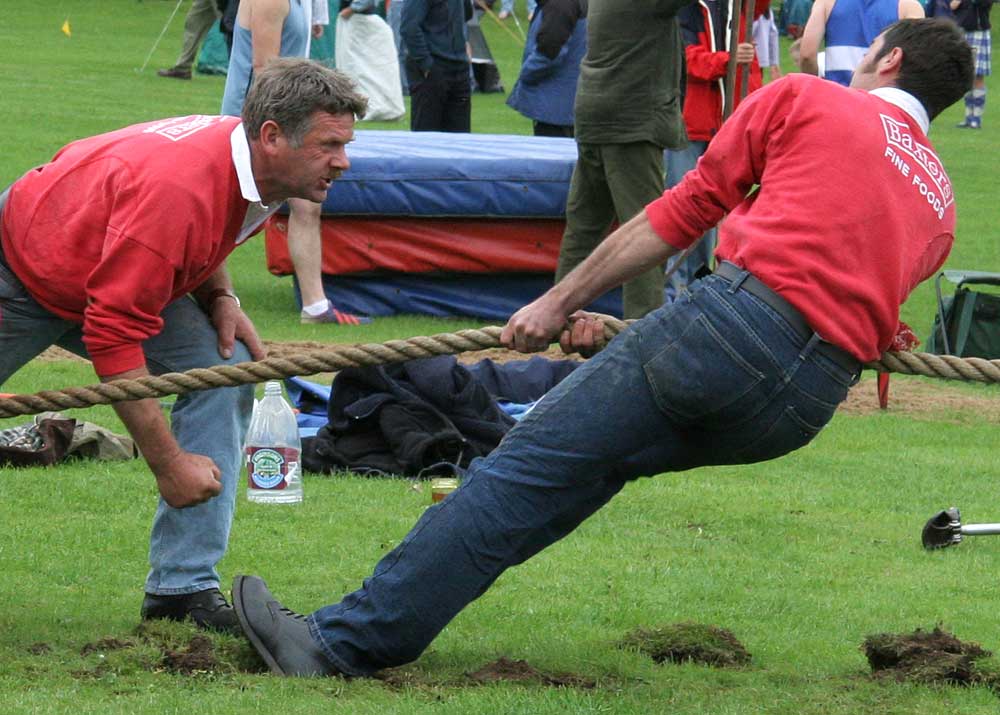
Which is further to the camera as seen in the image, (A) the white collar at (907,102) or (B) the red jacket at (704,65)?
(B) the red jacket at (704,65)

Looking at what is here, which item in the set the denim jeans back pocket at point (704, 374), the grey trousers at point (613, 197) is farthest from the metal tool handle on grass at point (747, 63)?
the denim jeans back pocket at point (704, 374)

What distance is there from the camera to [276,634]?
4.68 meters

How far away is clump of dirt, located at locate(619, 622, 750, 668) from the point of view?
4.93 metres

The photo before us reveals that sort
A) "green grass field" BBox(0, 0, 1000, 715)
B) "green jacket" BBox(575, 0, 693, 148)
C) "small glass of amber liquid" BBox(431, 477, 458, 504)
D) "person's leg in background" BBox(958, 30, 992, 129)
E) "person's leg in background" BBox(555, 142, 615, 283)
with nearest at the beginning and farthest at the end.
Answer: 1. "green grass field" BBox(0, 0, 1000, 715)
2. "small glass of amber liquid" BBox(431, 477, 458, 504)
3. "green jacket" BBox(575, 0, 693, 148)
4. "person's leg in background" BBox(555, 142, 615, 283)
5. "person's leg in background" BBox(958, 30, 992, 129)

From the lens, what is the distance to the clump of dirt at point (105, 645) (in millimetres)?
4789

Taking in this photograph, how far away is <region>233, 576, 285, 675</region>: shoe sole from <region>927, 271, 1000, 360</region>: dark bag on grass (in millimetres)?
6137

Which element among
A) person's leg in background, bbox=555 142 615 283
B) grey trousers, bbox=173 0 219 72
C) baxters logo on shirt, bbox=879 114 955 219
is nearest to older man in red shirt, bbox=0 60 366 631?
baxters logo on shirt, bbox=879 114 955 219

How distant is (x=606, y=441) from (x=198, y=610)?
1.50m

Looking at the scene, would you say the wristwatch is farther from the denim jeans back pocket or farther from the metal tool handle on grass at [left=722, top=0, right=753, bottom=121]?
the metal tool handle on grass at [left=722, top=0, right=753, bottom=121]

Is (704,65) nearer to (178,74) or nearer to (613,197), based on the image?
(613,197)

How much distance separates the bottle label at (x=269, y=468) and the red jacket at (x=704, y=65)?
4.44 metres

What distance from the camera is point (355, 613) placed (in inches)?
179

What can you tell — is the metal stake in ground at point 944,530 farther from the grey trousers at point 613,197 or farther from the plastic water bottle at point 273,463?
the grey trousers at point 613,197

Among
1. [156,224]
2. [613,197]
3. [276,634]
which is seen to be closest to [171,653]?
[276,634]
